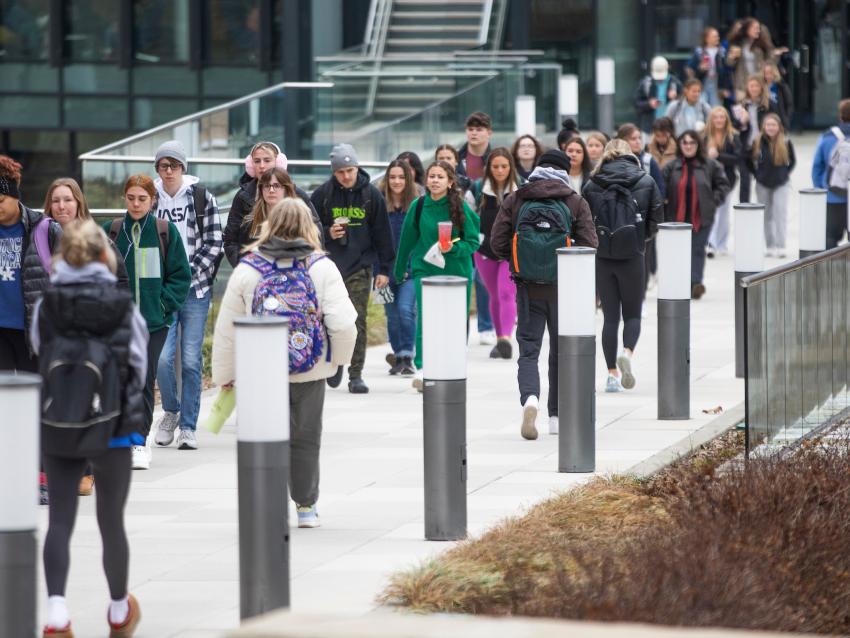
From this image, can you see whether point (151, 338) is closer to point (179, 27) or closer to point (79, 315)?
point (79, 315)

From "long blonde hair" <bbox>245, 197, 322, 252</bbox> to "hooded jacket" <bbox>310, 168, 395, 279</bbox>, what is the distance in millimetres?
4867

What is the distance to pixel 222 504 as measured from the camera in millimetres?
9906

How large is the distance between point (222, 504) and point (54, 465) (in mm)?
2826

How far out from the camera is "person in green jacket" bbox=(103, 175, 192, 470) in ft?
35.2

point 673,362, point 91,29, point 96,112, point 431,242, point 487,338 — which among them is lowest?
point 487,338

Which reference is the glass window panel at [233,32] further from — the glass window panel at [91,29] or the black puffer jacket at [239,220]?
the black puffer jacket at [239,220]

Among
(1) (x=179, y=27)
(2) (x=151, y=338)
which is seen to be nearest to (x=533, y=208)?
(2) (x=151, y=338)

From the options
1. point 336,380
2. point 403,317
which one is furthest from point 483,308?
point 336,380

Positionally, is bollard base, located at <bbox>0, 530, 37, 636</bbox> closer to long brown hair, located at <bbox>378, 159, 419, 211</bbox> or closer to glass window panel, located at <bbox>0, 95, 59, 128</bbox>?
long brown hair, located at <bbox>378, 159, 419, 211</bbox>

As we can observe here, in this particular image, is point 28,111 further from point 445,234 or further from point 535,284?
point 535,284

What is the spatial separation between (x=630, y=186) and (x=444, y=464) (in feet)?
16.9

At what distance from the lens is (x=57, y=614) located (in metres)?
7.09

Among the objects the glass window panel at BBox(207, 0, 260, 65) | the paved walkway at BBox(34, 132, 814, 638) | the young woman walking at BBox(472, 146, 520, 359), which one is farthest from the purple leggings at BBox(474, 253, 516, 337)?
the glass window panel at BBox(207, 0, 260, 65)

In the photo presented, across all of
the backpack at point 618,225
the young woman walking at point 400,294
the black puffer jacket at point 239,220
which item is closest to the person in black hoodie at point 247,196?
the black puffer jacket at point 239,220
